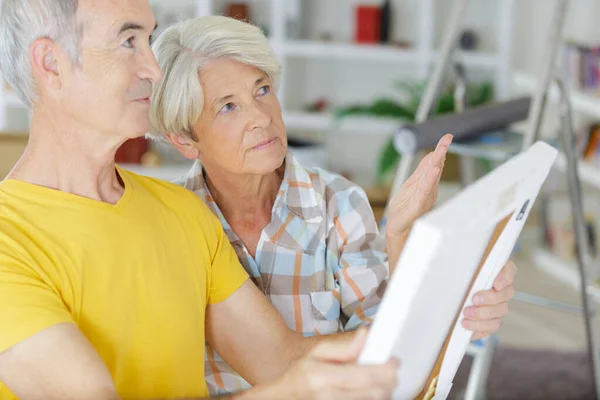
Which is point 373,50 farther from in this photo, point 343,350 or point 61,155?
point 343,350

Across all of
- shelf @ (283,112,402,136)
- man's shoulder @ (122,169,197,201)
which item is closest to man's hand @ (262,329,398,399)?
man's shoulder @ (122,169,197,201)

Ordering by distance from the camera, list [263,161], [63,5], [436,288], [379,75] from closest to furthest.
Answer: [436,288]
[63,5]
[263,161]
[379,75]

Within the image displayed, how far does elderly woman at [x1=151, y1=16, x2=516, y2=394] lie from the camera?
1649 mm

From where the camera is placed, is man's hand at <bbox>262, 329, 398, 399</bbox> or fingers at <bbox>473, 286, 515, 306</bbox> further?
fingers at <bbox>473, 286, 515, 306</bbox>

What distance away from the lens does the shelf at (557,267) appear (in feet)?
15.3

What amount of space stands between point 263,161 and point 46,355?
65cm

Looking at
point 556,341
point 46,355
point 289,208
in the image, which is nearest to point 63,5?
point 46,355

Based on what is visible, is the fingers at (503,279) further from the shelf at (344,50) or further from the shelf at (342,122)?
the shelf at (344,50)

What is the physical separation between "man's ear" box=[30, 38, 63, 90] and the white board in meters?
0.64

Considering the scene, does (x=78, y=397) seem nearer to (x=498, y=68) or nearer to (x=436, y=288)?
(x=436, y=288)

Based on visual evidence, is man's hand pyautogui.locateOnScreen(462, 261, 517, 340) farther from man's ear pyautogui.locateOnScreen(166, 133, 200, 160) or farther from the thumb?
man's ear pyautogui.locateOnScreen(166, 133, 200, 160)

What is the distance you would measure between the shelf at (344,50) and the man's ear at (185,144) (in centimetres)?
385

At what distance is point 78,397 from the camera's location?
3.79 ft

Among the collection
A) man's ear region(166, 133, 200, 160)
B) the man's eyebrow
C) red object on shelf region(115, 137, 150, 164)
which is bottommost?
red object on shelf region(115, 137, 150, 164)
